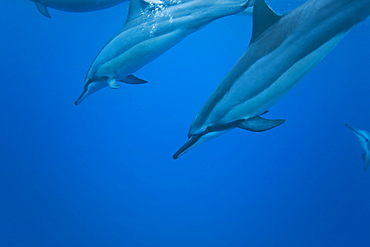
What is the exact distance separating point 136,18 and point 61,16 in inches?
417

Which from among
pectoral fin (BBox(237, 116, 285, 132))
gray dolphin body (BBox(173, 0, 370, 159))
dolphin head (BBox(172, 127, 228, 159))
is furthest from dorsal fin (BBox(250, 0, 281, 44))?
dolphin head (BBox(172, 127, 228, 159))

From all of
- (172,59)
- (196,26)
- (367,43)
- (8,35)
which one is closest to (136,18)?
(196,26)

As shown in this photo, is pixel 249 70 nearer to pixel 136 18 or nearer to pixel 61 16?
pixel 136 18

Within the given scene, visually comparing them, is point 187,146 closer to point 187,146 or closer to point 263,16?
point 187,146

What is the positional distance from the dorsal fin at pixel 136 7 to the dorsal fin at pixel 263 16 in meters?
1.57

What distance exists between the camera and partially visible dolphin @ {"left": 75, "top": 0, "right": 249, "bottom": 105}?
2809 millimetres

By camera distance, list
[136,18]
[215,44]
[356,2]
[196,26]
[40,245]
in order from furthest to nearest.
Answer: [215,44] < [40,245] < [136,18] < [196,26] < [356,2]

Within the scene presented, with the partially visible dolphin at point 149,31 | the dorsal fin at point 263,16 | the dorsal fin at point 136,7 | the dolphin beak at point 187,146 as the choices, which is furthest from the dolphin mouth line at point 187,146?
the dorsal fin at point 136,7

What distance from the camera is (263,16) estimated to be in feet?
6.37

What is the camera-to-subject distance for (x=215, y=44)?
14.8 m

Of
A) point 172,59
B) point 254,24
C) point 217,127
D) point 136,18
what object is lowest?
point 217,127

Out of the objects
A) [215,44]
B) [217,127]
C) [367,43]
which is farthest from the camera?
[367,43]

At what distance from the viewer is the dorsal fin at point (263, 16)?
1919mm

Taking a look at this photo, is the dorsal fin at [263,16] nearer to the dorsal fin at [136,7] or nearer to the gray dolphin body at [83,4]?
the dorsal fin at [136,7]
